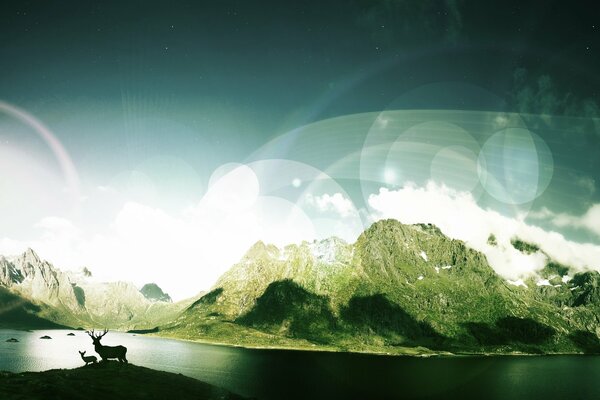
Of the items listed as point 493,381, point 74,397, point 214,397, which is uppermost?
point 74,397

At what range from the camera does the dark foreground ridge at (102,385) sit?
4022 centimetres

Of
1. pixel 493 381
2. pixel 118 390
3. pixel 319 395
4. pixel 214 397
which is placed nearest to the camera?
pixel 118 390

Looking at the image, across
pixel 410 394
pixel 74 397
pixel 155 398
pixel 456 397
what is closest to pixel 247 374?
pixel 410 394

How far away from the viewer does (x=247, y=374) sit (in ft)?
447

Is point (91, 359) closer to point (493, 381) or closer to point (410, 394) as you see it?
point (410, 394)

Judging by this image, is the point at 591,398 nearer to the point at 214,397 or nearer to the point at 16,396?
the point at 214,397

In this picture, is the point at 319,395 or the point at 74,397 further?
the point at 319,395

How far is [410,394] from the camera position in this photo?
10862cm

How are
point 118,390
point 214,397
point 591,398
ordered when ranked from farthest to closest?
point 591,398 < point 214,397 < point 118,390

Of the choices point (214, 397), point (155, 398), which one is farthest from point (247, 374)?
point (155, 398)

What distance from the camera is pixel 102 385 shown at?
48906 millimetres

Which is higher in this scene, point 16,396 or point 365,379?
point 16,396

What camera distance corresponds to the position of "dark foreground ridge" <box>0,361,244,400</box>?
132 feet

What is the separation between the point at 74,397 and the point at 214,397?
84.9ft
